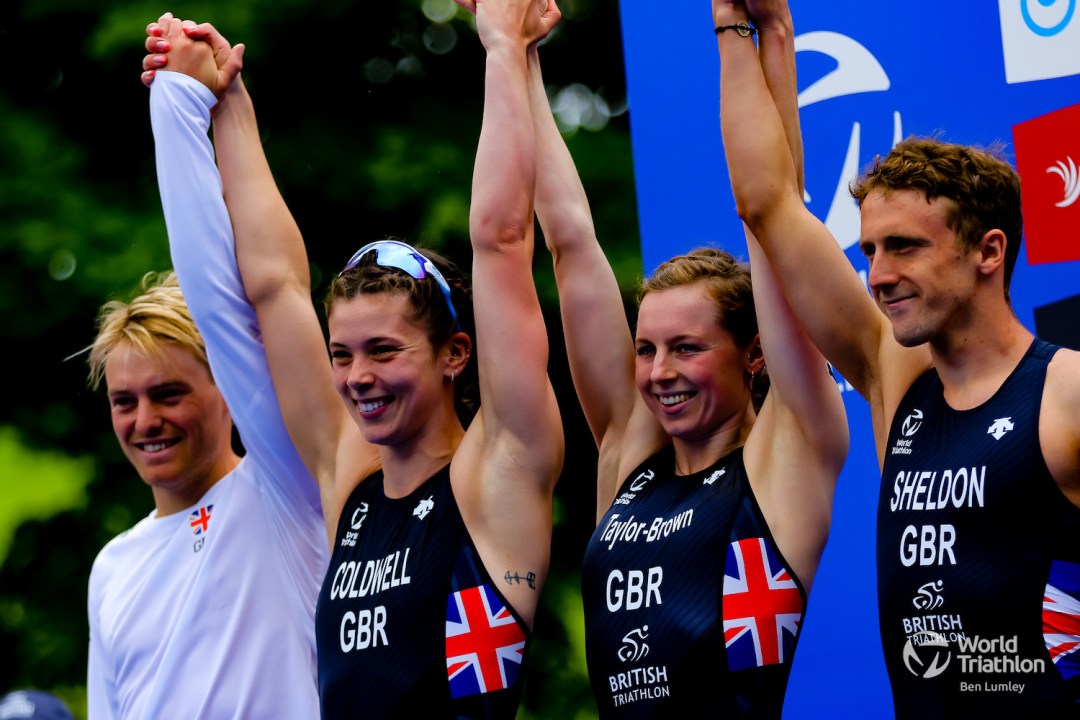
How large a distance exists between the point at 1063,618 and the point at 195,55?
306cm

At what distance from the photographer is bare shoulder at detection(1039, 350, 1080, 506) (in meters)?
3.11

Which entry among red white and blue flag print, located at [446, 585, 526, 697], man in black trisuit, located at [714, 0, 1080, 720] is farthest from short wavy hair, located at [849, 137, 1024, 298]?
red white and blue flag print, located at [446, 585, 526, 697]

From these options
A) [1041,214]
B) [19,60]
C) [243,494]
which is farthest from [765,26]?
[19,60]

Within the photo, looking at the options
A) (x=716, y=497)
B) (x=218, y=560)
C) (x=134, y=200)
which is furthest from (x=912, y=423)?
(x=134, y=200)

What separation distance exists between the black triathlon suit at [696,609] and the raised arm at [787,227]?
39 cm

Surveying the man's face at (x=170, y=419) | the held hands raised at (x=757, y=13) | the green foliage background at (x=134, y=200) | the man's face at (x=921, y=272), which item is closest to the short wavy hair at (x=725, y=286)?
the man's face at (x=921, y=272)

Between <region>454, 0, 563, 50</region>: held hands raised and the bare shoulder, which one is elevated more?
<region>454, 0, 563, 50</region>: held hands raised

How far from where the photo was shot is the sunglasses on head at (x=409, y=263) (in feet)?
13.6

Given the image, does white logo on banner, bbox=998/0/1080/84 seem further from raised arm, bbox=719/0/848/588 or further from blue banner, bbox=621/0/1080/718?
raised arm, bbox=719/0/848/588

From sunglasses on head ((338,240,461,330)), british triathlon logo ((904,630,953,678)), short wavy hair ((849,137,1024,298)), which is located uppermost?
sunglasses on head ((338,240,461,330))

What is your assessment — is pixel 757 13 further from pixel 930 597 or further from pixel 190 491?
pixel 190 491

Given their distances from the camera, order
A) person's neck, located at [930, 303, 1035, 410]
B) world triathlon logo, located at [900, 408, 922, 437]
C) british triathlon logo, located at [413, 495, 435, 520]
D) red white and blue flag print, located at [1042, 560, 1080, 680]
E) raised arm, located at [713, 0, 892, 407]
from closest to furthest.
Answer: red white and blue flag print, located at [1042, 560, 1080, 680] < person's neck, located at [930, 303, 1035, 410] < world triathlon logo, located at [900, 408, 922, 437] < raised arm, located at [713, 0, 892, 407] < british triathlon logo, located at [413, 495, 435, 520]

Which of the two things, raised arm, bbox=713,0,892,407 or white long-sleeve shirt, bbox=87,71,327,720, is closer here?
raised arm, bbox=713,0,892,407

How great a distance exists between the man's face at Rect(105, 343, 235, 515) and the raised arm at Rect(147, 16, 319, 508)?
260 millimetres
